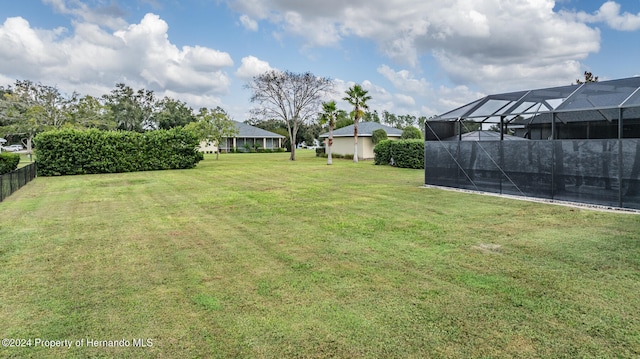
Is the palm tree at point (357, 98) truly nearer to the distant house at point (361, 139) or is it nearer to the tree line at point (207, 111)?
the tree line at point (207, 111)

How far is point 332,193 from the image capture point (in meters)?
12.5

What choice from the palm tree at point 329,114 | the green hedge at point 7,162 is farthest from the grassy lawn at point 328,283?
the palm tree at point 329,114

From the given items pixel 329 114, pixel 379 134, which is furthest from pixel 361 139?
pixel 329 114

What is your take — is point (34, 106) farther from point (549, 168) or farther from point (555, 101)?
point (549, 168)

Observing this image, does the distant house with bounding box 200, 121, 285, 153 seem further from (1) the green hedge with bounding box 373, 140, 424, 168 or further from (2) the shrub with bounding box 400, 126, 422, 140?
(1) the green hedge with bounding box 373, 140, 424, 168

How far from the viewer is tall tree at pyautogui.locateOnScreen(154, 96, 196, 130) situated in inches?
1932

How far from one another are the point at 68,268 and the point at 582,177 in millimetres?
11281

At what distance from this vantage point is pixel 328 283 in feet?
14.9

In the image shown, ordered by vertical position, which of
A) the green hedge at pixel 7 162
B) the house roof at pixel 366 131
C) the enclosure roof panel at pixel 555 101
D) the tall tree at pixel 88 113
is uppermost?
the tall tree at pixel 88 113

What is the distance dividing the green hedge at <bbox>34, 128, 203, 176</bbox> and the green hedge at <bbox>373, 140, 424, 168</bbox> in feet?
42.3

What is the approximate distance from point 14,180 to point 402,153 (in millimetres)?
19646

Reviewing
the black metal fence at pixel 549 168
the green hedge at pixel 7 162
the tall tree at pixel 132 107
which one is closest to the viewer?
the black metal fence at pixel 549 168

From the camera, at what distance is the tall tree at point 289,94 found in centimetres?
3347

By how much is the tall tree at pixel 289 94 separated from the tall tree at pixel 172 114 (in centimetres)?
1859
